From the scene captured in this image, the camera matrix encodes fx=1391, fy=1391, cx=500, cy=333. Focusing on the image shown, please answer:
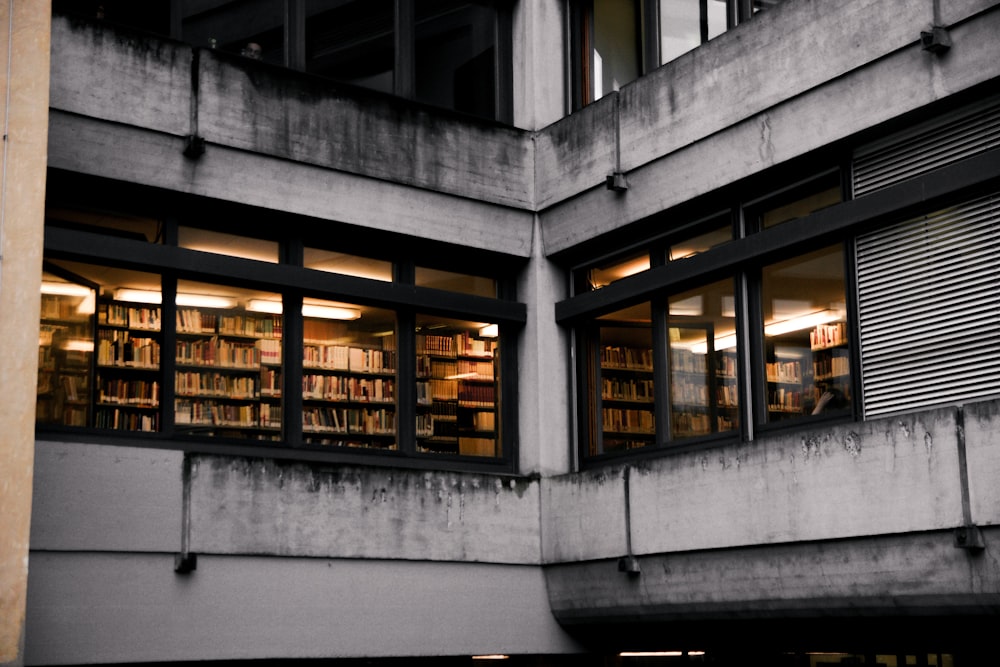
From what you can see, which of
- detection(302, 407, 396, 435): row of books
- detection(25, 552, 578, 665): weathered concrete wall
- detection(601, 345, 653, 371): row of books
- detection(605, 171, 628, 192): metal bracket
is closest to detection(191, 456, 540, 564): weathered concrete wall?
detection(25, 552, 578, 665): weathered concrete wall

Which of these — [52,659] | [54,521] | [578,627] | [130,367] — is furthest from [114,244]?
[578,627]

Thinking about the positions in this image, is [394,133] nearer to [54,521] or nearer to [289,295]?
[289,295]

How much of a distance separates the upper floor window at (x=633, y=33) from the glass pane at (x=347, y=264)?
125 inches

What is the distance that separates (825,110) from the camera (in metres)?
12.5

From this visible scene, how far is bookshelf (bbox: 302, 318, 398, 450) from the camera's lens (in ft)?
46.5

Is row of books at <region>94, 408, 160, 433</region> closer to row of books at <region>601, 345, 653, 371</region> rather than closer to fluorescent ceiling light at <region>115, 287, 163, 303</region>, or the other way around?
fluorescent ceiling light at <region>115, 287, 163, 303</region>

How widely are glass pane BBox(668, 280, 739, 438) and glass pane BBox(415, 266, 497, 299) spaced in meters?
2.36

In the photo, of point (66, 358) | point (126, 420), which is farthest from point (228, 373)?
point (66, 358)

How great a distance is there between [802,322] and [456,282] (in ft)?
13.8

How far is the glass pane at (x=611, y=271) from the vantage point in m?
14.8

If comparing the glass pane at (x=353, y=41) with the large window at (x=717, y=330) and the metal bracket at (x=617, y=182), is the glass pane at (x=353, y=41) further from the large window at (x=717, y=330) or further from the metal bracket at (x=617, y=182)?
the large window at (x=717, y=330)

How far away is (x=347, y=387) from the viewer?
14438 mm

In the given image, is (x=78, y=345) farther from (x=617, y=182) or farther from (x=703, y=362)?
(x=703, y=362)

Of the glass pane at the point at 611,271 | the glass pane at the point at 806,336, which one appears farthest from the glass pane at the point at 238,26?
the glass pane at the point at 806,336
